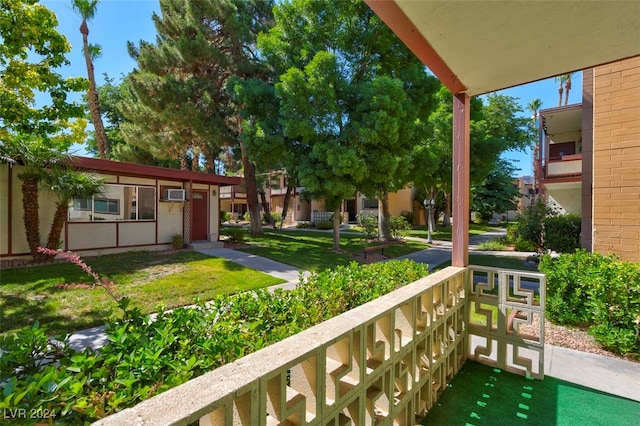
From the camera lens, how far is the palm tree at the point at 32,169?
7789 mm

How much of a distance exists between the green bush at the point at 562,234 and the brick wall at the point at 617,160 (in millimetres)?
3925

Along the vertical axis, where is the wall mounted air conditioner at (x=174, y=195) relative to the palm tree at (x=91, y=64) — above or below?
below

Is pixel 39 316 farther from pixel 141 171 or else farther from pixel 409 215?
pixel 409 215

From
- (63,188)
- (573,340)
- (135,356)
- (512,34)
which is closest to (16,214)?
(63,188)

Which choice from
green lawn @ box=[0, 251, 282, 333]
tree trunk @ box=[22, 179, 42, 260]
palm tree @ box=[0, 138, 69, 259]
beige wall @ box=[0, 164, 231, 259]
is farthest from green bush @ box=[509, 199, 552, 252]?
tree trunk @ box=[22, 179, 42, 260]

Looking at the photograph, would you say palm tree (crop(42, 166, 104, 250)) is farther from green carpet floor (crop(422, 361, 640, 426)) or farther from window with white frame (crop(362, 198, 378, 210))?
window with white frame (crop(362, 198, 378, 210))

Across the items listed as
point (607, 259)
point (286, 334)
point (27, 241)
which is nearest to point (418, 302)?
point (286, 334)

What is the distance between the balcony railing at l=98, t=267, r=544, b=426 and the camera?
3.26 ft

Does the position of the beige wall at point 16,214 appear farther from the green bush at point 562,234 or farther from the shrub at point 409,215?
the shrub at point 409,215

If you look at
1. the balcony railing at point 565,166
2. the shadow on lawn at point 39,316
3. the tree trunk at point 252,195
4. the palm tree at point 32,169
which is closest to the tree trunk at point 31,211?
the palm tree at point 32,169

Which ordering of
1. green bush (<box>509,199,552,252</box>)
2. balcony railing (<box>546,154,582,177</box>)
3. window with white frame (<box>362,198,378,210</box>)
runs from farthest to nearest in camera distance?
window with white frame (<box>362,198,378,210</box>), balcony railing (<box>546,154,582,177</box>), green bush (<box>509,199,552,252</box>)

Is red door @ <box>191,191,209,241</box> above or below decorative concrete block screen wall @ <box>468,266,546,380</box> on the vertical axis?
above

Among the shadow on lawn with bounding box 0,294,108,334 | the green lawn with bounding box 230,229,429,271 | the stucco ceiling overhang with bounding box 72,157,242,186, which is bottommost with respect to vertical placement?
the shadow on lawn with bounding box 0,294,108,334

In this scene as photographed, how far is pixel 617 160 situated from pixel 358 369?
6.32 metres
